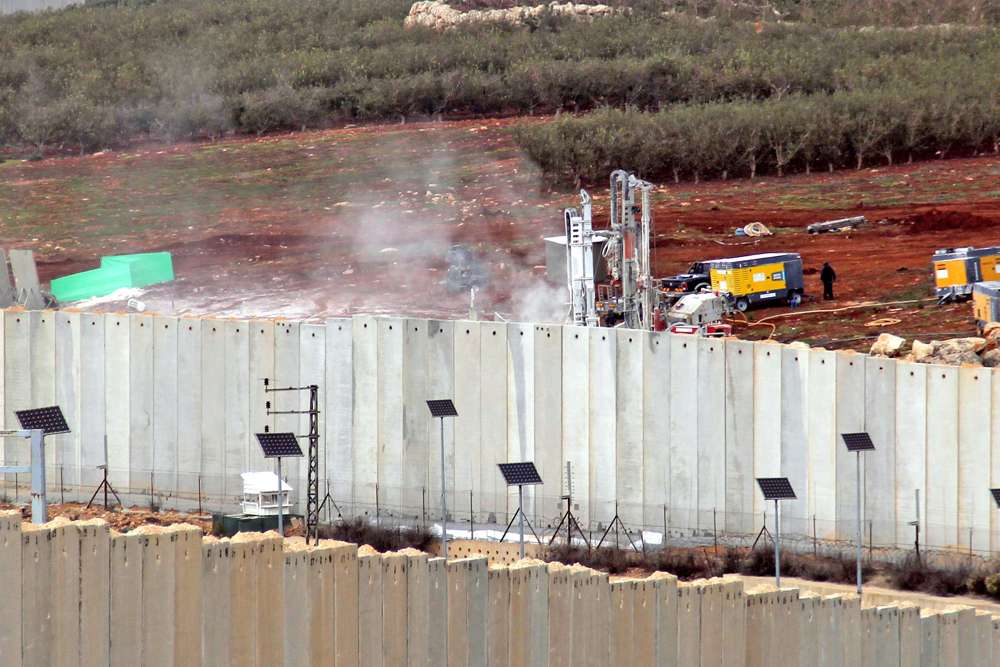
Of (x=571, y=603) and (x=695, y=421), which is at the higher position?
(x=695, y=421)

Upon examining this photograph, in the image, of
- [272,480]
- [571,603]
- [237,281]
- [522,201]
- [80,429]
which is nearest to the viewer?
[571,603]

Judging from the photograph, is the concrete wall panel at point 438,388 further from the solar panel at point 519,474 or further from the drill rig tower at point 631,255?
the drill rig tower at point 631,255

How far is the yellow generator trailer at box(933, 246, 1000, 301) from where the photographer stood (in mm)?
41625

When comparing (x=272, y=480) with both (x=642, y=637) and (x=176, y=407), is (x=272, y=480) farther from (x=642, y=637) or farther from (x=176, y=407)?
(x=642, y=637)

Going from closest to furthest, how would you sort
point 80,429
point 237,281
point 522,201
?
1. point 80,429
2. point 237,281
3. point 522,201

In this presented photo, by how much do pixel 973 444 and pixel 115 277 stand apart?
22.3m

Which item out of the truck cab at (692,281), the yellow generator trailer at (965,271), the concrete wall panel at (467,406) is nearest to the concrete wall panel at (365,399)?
the concrete wall panel at (467,406)

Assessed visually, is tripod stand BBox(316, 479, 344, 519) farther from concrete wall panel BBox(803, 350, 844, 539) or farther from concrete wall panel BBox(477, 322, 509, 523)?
concrete wall panel BBox(803, 350, 844, 539)

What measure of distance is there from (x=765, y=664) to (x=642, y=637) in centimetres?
157

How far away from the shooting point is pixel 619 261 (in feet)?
122

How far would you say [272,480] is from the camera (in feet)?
103

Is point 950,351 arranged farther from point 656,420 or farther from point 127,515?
point 127,515

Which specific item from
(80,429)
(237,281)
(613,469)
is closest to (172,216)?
(237,281)

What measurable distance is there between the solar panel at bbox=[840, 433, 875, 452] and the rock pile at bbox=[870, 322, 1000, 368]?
4816 millimetres
